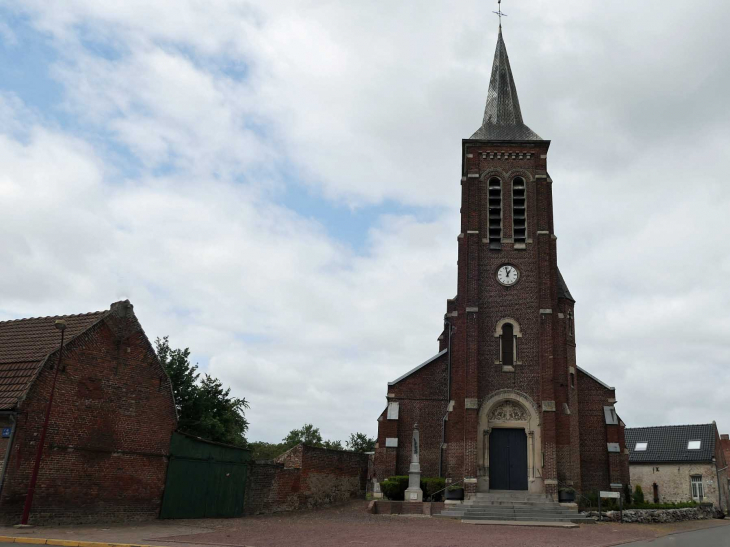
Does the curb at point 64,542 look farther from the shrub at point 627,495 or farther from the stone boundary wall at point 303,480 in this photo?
the shrub at point 627,495

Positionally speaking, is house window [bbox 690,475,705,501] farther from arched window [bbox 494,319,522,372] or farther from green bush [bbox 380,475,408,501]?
green bush [bbox 380,475,408,501]

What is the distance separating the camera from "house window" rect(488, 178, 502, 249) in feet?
97.8

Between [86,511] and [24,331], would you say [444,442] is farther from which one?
[24,331]

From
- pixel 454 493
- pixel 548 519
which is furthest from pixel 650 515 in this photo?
pixel 454 493

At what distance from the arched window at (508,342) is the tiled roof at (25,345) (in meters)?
16.7

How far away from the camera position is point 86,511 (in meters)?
17.2

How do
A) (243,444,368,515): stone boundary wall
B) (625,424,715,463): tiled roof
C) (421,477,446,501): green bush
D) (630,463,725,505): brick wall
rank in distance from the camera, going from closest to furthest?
1. (243,444,368,515): stone boundary wall
2. (421,477,446,501): green bush
3. (630,463,725,505): brick wall
4. (625,424,715,463): tiled roof

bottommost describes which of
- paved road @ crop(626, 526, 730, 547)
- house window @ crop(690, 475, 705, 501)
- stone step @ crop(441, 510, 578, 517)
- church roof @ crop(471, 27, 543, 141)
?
paved road @ crop(626, 526, 730, 547)

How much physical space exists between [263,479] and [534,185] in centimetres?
1841

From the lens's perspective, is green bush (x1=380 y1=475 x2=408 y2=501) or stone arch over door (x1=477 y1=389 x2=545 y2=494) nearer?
green bush (x1=380 y1=475 x2=408 y2=501)

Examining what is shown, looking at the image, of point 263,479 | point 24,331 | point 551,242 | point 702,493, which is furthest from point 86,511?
point 702,493

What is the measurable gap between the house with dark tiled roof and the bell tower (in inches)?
819

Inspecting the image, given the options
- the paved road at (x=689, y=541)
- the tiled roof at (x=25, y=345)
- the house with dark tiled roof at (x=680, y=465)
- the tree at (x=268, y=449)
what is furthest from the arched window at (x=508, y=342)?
the tree at (x=268, y=449)

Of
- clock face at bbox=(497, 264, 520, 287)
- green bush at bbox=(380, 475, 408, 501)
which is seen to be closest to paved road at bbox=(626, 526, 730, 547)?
green bush at bbox=(380, 475, 408, 501)
